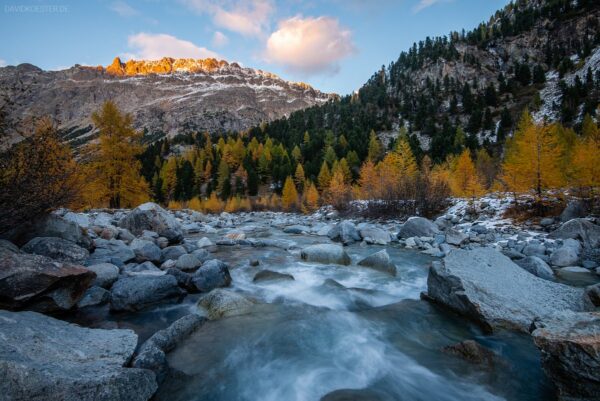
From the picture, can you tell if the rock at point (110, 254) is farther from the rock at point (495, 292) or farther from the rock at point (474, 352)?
the rock at point (495, 292)

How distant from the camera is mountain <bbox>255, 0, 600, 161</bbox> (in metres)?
67.7

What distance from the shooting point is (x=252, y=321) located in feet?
17.6

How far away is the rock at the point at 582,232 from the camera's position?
1006 cm

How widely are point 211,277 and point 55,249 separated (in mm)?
3301

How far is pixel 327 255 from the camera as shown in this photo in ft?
31.3

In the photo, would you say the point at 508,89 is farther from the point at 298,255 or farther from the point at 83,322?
the point at 83,322

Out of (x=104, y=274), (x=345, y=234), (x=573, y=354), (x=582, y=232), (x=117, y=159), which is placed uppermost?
(x=117, y=159)

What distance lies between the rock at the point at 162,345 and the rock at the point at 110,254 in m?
3.94

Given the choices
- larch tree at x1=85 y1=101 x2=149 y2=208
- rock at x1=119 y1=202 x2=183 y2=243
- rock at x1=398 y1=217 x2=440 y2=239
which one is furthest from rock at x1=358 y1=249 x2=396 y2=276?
larch tree at x1=85 y1=101 x2=149 y2=208

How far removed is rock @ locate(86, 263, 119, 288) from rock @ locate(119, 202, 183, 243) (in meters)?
5.53

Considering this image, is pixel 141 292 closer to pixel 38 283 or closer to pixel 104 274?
pixel 104 274

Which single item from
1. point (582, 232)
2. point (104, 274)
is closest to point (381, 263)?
point (104, 274)

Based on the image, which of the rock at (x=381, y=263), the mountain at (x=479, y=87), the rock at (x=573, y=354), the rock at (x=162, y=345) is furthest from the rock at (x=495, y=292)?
the mountain at (x=479, y=87)

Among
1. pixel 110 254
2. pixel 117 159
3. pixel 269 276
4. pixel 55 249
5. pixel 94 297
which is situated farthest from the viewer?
pixel 117 159
